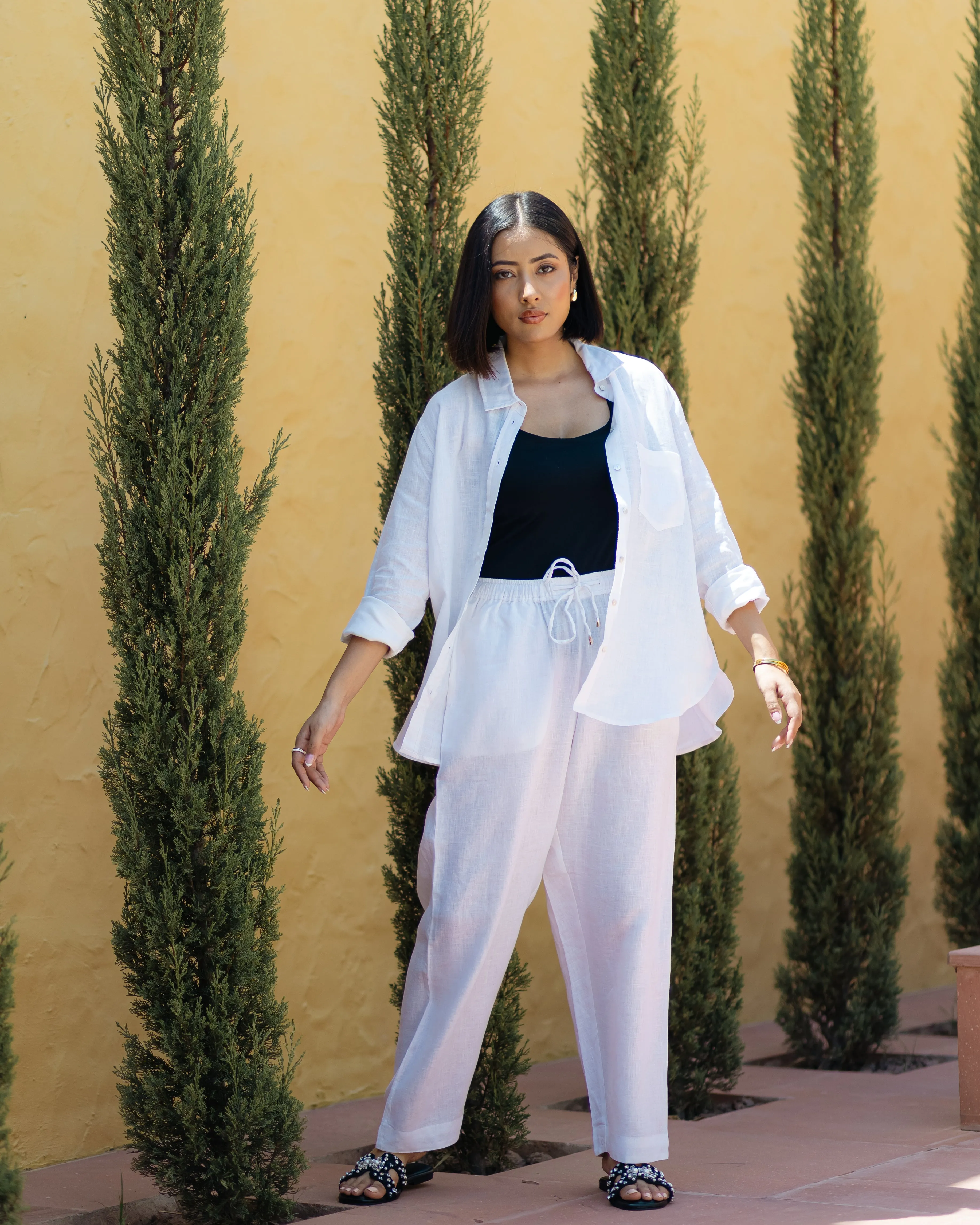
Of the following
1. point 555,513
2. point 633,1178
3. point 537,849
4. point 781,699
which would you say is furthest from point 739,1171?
point 555,513

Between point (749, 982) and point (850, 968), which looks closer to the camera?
point (850, 968)

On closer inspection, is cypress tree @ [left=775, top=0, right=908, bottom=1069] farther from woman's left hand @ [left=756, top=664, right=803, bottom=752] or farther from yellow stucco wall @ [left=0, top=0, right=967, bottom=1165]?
woman's left hand @ [left=756, top=664, right=803, bottom=752]

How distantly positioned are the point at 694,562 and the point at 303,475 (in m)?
1.67

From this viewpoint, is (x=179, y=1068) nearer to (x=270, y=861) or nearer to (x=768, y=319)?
(x=270, y=861)

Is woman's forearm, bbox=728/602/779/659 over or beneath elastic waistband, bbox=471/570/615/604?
beneath

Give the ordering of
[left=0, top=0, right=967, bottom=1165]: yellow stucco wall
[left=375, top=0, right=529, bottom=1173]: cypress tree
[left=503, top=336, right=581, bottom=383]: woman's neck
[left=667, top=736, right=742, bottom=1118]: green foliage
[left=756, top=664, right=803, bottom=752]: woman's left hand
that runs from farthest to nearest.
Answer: [left=667, top=736, right=742, bottom=1118]: green foliage
[left=0, top=0, right=967, bottom=1165]: yellow stucco wall
[left=375, top=0, right=529, bottom=1173]: cypress tree
[left=503, top=336, right=581, bottom=383]: woman's neck
[left=756, top=664, right=803, bottom=752]: woman's left hand

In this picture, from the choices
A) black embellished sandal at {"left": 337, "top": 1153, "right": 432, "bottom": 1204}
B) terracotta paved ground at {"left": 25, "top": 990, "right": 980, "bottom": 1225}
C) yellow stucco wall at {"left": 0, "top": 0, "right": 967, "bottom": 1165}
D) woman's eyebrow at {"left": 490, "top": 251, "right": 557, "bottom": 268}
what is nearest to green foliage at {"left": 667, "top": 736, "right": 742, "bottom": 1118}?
terracotta paved ground at {"left": 25, "top": 990, "right": 980, "bottom": 1225}

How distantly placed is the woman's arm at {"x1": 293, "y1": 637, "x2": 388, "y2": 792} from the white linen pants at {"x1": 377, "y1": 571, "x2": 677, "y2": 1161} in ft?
0.66

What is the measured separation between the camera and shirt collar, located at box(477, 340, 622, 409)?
135 inches

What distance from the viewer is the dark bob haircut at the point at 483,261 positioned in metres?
3.38

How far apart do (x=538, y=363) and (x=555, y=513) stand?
1.31ft

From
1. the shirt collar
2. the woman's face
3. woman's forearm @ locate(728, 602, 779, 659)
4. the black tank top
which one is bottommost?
woman's forearm @ locate(728, 602, 779, 659)

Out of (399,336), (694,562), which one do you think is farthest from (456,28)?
(694,562)

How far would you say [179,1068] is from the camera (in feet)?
10.6
